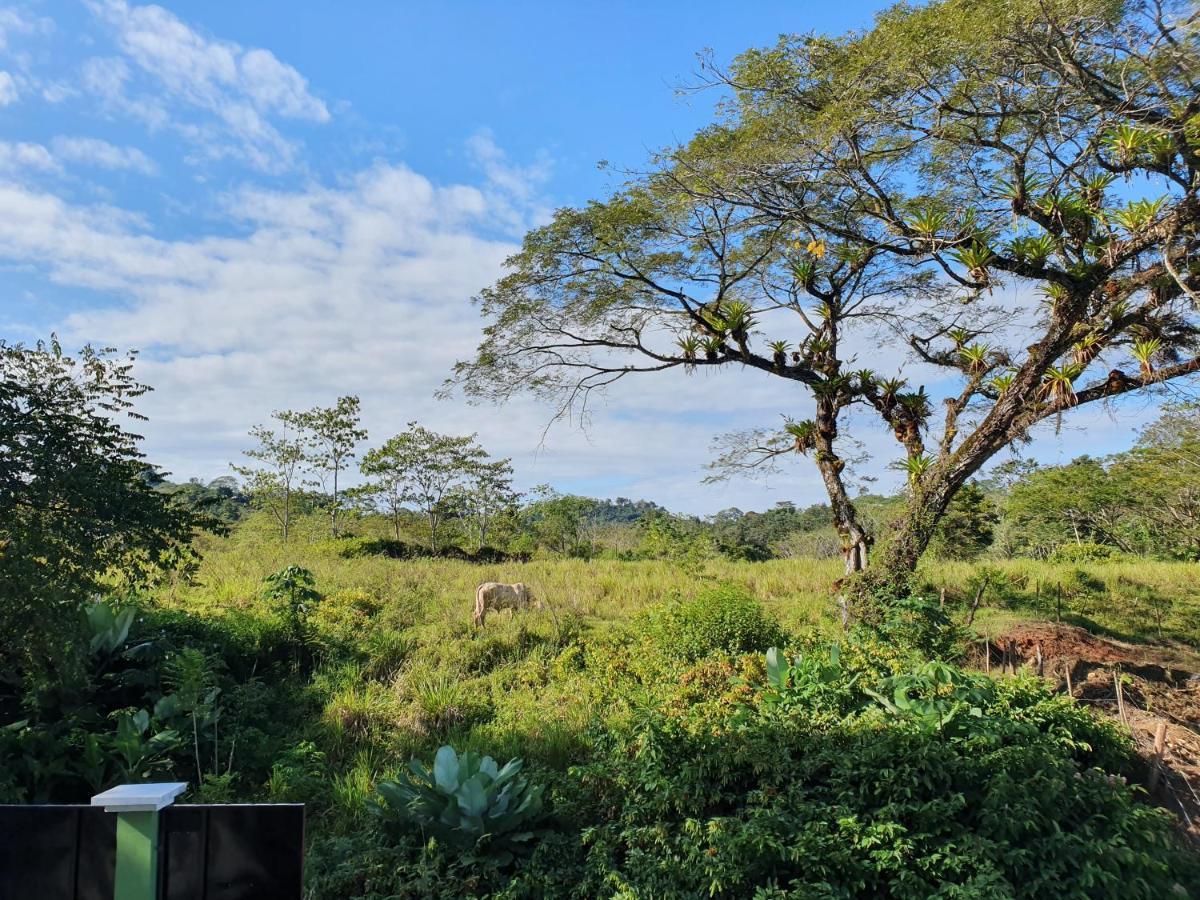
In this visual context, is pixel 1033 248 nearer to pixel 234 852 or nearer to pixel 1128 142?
pixel 1128 142

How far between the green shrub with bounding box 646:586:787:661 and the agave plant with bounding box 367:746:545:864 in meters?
2.96

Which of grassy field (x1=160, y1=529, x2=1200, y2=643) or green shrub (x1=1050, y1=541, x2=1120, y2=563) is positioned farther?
green shrub (x1=1050, y1=541, x2=1120, y2=563)

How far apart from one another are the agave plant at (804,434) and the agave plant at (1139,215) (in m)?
3.74

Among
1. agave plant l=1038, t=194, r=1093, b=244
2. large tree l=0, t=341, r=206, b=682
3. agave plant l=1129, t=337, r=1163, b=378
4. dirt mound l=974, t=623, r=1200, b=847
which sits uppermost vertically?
agave plant l=1038, t=194, r=1093, b=244

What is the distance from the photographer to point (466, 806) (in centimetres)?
337

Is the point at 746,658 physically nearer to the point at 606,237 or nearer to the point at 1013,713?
the point at 1013,713

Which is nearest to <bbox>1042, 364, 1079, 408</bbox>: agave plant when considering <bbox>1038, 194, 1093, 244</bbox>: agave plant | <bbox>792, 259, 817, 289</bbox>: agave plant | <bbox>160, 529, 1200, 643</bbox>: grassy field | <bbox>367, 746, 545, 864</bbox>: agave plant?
<bbox>1038, 194, 1093, 244</bbox>: agave plant

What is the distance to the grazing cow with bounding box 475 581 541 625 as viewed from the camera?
870 cm

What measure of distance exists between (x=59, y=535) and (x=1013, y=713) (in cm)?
559

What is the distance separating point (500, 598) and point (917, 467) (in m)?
5.20

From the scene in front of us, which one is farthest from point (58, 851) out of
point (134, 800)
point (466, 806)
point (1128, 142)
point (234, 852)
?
point (1128, 142)

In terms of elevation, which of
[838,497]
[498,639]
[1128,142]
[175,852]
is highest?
[1128,142]

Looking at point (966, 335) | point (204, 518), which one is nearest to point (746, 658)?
point (204, 518)

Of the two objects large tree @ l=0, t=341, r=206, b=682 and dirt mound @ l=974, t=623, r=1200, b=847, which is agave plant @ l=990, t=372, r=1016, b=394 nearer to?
dirt mound @ l=974, t=623, r=1200, b=847
